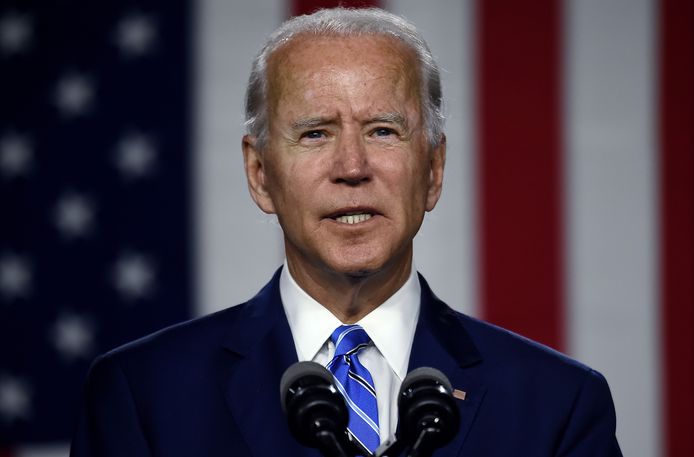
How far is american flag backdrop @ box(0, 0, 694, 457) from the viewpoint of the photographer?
3176 millimetres

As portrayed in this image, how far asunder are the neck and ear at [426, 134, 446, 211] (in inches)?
3.2

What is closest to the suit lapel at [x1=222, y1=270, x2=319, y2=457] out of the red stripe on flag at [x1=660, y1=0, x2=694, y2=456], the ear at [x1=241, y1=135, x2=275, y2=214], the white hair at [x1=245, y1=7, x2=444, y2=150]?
the ear at [x1=241, y1=135, x2=275, y2=214]

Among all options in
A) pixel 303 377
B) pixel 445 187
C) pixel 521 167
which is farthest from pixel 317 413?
pixel 521 167

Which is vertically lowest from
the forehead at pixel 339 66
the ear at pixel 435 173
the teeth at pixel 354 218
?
the teeth at pixel 354 218

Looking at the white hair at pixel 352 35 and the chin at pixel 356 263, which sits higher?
the white hair at pixel 352 35

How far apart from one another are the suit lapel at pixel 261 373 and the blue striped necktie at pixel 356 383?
66 millimetres

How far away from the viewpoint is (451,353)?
1586 millimetres

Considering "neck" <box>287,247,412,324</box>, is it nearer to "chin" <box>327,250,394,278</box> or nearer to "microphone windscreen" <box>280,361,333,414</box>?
"chin" <box>327,250,394,278</box>

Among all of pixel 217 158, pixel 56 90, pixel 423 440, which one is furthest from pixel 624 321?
pixel 423 440

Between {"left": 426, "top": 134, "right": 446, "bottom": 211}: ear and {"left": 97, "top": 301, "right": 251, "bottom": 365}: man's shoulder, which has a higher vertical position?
{"left": 426, "top": 134, "right": 446, "bottom": 211}: ear

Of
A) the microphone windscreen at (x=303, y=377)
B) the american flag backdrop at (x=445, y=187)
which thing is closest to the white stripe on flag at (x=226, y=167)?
the american flag backdrop at (x=445, y=187)

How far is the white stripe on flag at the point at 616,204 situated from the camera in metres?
3.21

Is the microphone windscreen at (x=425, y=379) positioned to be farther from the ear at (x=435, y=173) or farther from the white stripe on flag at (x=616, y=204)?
the white stripe on flag at (x=616, y=204)

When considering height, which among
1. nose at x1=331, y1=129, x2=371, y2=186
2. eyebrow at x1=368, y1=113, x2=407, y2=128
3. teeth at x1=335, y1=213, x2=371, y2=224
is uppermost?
eyebrow at x1=368, y1=113, x2=407, y2=128
